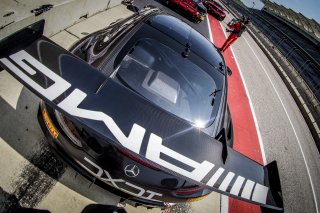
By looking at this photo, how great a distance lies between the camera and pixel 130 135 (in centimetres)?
176

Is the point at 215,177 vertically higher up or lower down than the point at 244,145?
higher up

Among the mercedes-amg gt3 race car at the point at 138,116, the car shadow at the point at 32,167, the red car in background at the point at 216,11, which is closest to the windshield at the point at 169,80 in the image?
the mercedes-amg gt3 race car at the point at 138,116

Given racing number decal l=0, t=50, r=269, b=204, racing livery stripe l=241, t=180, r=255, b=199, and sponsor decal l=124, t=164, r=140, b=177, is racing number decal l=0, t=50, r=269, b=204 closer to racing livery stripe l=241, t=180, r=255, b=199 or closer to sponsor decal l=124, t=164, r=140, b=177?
racing livery stripe l=241, t=180, r=255, b=199

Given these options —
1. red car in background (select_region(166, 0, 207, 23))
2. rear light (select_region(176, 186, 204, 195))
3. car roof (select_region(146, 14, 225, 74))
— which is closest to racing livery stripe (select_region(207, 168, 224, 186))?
rear light (select_region(176, 186, 204, 195))

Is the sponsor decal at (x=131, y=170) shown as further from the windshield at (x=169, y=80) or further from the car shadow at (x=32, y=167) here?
the car shadow at (x=32, y=167)

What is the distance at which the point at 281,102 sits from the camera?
32.1 ft

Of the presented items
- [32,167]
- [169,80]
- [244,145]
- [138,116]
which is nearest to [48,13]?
[32,167]

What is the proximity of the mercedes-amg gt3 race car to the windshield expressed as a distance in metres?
0.01

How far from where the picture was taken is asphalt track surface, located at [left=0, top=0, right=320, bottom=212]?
9.28ft

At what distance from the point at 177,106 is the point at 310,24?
120ft

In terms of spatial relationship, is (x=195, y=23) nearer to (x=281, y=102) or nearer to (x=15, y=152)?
(x=281, y=102)

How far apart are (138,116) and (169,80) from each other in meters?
0.99

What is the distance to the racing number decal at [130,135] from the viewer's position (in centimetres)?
174

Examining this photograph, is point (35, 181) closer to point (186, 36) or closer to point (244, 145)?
point (186, 36)
